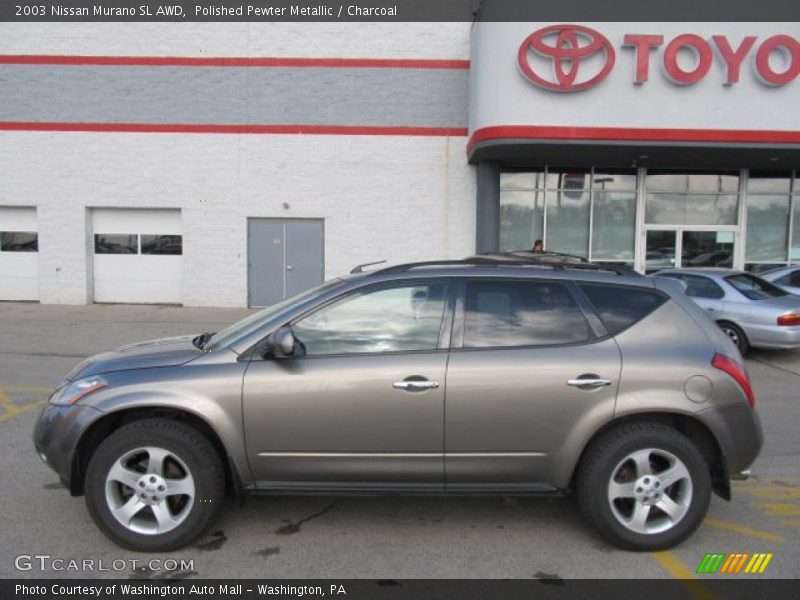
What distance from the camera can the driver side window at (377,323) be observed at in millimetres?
3623

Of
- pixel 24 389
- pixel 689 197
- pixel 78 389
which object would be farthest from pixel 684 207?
pixel 78 389

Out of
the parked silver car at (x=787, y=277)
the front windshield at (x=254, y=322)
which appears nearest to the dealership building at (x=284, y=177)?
the parked silver car at (x=787, y=277)

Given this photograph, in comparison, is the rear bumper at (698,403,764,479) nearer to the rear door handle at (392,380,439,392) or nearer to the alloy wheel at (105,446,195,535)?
the rear door handle at (392,380,439,392)

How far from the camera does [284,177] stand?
1597 cm

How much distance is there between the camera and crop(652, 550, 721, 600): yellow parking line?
3137 millimetres

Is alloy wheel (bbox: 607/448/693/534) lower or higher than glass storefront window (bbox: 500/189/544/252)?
lower

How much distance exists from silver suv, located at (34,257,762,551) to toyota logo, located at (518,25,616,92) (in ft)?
35.9

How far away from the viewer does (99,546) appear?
141 inches

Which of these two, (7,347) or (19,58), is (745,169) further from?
(19,58)

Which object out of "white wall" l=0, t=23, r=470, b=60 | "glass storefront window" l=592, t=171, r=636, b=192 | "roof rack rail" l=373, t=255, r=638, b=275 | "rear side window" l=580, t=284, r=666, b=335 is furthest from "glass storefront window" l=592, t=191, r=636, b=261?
"rear side window" l=580, t=284, r=666, b=335
